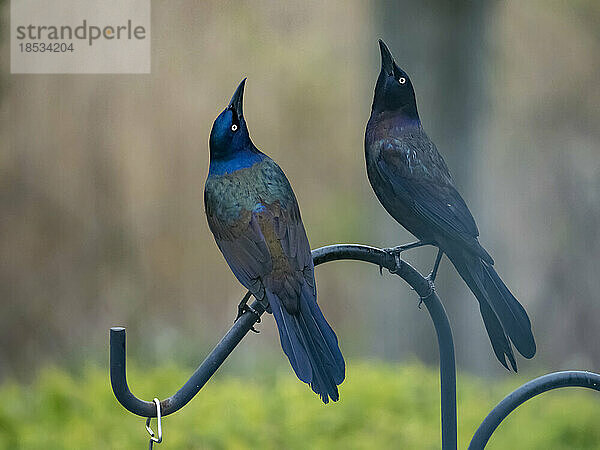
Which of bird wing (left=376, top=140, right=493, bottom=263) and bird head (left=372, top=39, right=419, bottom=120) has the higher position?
bird head (left=372, top=39, right=419, bottom=120)

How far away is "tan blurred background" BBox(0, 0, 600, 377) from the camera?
1441mm

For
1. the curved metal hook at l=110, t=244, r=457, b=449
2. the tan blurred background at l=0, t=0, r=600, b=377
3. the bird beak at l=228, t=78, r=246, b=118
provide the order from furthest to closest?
the tan blurred background at l=0, t=0, r=600, b=377 → the bird beak at l=228, t=78, r=246, b=118 → the curved metal hook at l=110, t=244, r=457, b=449

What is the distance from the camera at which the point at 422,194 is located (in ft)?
2.76

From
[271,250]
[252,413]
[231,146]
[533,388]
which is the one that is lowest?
[252,413]

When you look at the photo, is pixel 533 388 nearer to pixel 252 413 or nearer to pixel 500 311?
pixel 500 311

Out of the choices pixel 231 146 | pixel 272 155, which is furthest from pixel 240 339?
pixel 272 155

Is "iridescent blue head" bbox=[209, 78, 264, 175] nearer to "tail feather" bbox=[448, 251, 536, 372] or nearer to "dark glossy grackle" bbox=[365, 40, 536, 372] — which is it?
"dark glossy grackle" bbox=[365, 40, 536, 372]

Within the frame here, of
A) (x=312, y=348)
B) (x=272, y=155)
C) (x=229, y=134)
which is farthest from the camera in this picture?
(x=272, y=155)

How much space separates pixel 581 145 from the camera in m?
1.47

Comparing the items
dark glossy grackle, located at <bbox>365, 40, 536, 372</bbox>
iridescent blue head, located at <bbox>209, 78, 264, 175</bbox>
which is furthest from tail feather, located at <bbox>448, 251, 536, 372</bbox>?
iridescent blue head, located at <bbox>209, 78, 264, 175</bbox>

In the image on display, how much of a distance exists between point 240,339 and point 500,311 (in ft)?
0.92

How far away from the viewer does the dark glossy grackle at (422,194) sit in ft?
2.65

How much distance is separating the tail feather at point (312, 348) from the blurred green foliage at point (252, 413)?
0.79 meters

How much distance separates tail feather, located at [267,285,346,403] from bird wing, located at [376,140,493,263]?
0.20 metres
